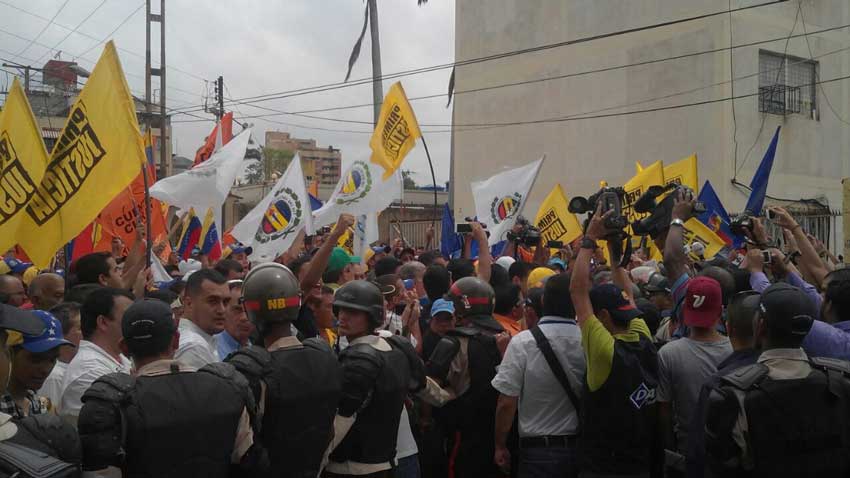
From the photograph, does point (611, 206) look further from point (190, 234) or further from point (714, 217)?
point (190, 234)

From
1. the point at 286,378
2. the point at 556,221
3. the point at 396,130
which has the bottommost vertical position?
the point at 286,378

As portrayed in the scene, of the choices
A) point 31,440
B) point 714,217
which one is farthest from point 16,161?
point 714,217

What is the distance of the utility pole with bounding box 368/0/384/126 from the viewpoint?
2091cm

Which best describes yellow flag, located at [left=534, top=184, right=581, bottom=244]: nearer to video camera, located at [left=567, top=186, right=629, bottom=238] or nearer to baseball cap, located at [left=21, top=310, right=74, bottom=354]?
video camera, located at [left=567, top=186, right=629, bottom=238]

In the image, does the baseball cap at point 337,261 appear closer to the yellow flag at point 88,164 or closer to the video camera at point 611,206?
the yellow flag at point 88,164

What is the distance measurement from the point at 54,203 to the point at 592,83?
2033 centimetres

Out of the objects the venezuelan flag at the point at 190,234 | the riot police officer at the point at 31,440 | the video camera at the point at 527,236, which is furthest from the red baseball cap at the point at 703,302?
the venezuelan flag at the point at 190,234

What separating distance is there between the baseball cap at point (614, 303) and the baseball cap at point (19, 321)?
3.01 meters

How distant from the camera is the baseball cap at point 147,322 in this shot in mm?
3439

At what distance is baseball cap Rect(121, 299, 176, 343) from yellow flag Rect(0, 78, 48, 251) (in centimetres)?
381

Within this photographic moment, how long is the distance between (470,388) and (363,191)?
704 cm

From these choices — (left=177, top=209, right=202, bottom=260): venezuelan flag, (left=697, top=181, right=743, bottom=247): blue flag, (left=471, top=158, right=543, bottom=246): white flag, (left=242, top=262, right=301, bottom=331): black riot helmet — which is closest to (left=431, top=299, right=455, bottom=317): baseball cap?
(left=242, top=262, right=301, bottom=331): black riot helmet

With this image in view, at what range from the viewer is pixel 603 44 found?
2423 centimetres

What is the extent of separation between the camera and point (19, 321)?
283cm
